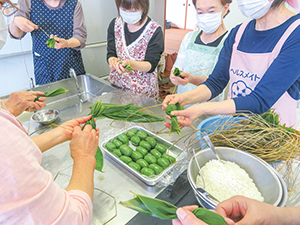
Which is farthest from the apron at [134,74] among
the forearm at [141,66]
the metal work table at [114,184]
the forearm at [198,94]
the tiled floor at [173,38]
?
the tiled floor at [173,38]

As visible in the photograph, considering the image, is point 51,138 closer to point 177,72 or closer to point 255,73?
point 177,72

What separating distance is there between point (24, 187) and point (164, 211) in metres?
0.41

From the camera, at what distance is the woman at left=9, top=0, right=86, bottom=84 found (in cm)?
186

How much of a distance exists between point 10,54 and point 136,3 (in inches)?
76.0

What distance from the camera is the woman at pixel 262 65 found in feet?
3.23

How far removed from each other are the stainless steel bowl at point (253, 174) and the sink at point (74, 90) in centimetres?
129

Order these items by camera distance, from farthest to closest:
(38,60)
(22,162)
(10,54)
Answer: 1. (10,54)
2. (38,60)
3. (22,162)

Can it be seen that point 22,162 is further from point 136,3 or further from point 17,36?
point 17,36

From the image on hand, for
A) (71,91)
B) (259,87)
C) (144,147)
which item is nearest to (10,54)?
(71,91)

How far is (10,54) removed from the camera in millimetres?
2533

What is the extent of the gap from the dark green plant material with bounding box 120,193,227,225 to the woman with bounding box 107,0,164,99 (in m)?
1.34

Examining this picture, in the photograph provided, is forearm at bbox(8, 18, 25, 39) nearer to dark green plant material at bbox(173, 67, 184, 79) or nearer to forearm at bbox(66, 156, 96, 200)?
dark green plant material at bbox(173, 67, 184, 79)

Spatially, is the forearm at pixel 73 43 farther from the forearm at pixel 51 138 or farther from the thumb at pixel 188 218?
the thumb at pixel 188 218

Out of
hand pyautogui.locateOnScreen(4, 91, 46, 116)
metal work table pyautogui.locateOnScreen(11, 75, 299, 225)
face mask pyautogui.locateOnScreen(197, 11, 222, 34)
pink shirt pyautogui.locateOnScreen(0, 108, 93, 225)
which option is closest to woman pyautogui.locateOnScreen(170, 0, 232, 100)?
face mask pyautogui.locateOnScreen(197, 11, 222, 34)
